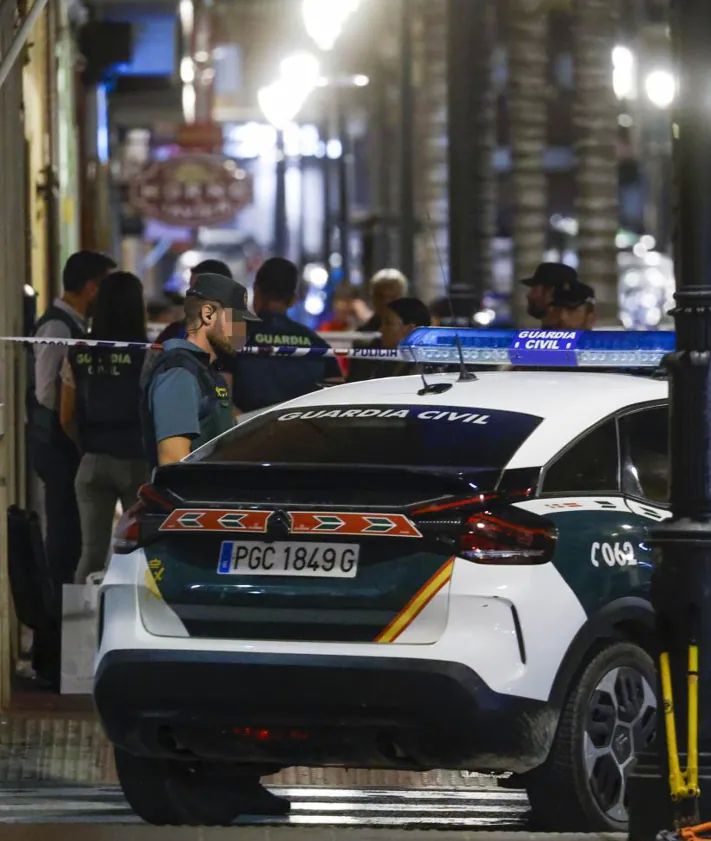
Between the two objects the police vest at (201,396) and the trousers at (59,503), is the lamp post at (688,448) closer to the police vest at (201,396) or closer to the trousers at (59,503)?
the police vest at (201,396)

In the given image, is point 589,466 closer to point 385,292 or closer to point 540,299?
point 540,299

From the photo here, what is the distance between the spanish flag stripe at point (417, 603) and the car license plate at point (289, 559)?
22 cm

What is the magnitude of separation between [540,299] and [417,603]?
5488 millimetres

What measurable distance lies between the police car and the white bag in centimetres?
248

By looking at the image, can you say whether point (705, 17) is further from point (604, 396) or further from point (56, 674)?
point (56, 674)

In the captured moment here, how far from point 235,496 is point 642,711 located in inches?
63.1

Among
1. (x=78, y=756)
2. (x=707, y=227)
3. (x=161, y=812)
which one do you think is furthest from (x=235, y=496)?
(x=78, y=756)

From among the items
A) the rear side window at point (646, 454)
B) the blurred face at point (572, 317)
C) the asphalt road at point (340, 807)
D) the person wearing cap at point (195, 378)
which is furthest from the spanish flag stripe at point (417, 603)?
the blurred face at point (572, 317)

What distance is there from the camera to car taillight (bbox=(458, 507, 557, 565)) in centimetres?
735

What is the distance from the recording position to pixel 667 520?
24.0ft

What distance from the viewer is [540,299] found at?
12.6m

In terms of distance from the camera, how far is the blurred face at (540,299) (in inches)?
495

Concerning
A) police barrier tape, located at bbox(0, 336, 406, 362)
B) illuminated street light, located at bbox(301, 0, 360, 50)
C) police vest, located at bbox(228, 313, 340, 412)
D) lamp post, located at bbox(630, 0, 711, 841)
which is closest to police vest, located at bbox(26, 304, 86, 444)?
police barrier tape, located at bbox(0, 336, 406, 362)

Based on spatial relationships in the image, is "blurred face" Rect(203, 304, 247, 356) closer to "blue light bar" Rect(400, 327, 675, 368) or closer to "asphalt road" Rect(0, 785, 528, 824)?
"blue light bar" Rect(400, 327, 675, 368)
